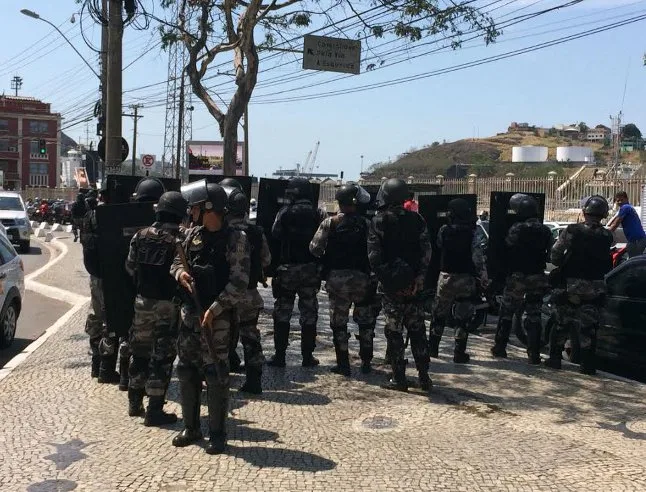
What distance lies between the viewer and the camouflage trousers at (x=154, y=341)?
5480mm

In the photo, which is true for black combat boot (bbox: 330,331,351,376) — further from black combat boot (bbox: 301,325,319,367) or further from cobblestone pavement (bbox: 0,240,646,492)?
black combat boot (bbox: 301,325,319,367)

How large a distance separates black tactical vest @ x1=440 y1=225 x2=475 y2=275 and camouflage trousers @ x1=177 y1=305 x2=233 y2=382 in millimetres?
3392

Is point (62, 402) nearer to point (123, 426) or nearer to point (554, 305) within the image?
point (123, 426)

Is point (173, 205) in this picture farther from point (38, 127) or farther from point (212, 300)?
point (38, 127)

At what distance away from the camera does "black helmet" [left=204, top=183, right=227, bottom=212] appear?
492cm

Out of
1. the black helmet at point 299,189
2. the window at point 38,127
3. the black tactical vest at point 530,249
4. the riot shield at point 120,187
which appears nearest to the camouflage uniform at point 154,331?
the riot shield at point 120,187

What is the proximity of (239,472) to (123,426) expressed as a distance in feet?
4.41

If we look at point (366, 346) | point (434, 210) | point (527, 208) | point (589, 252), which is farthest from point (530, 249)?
point (366, 346)

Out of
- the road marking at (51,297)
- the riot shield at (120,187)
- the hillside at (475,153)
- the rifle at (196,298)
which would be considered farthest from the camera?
the hillside at (475,153)

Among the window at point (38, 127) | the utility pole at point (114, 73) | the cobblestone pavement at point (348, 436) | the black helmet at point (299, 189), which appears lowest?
the cobblestone pavement at point (348, 436)

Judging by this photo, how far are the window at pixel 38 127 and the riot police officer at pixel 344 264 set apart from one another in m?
79.6

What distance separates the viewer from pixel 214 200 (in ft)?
16.2

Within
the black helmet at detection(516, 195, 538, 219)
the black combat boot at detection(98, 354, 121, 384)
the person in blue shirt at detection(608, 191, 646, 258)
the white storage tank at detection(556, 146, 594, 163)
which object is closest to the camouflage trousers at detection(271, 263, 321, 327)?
the black combat boot at detection(98, 354, 121, 384)

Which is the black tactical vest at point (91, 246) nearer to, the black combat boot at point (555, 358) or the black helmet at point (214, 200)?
the black helmet at point (214, 200)
